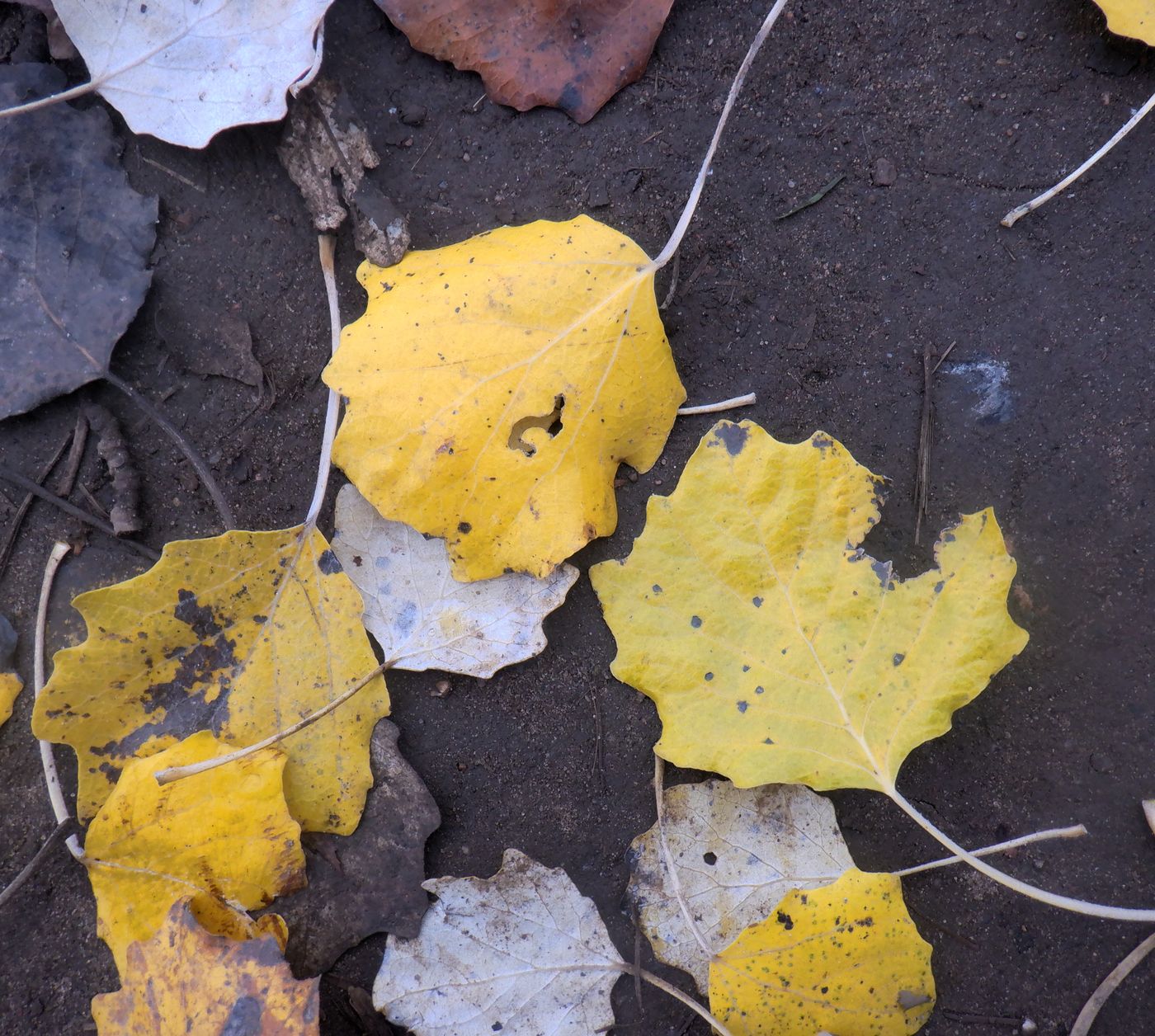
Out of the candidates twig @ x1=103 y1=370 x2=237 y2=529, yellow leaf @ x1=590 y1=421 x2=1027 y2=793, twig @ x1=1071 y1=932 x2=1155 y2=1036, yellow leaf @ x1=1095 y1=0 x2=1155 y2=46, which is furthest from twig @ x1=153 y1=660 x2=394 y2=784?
yellow leaf @ x1=1095 y1=0 x2=1155 y2=46

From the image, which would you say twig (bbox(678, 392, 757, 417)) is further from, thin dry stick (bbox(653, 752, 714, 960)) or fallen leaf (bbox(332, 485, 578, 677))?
thin dry stick (bbox(653, 752, 714, 960))

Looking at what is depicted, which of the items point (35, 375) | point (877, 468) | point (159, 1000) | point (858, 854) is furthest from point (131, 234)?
point (858, 854)

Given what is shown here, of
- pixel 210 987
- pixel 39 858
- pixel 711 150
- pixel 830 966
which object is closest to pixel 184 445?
pixel 39 858

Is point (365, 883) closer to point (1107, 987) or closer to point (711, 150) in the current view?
point (1107, 987)

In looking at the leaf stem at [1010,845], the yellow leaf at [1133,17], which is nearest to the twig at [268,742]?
the leaf stem at [1010,845]

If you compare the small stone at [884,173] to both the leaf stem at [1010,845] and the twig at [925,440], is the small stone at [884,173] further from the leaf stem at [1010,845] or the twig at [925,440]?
the leaf stem at [1010,845]

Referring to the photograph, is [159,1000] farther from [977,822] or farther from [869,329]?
[869,329]
